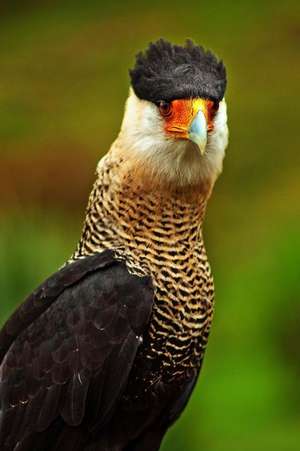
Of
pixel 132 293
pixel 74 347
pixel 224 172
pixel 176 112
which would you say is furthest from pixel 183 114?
pixel 224 172

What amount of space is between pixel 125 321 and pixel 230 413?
9.79 feet

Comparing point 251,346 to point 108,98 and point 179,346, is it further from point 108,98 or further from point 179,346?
point 108,98

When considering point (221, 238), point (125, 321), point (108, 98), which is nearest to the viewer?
point (125, 321)

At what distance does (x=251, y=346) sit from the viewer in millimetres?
8023

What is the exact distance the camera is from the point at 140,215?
4.95 meters

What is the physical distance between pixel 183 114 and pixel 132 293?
0.72 metres

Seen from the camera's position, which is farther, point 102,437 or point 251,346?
point 251,346

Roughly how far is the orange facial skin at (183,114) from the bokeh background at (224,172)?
1.85 m

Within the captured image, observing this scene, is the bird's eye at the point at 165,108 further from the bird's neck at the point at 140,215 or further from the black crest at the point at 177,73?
the bird's neck at the point at 140,215

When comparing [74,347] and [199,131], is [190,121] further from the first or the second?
[74,347]

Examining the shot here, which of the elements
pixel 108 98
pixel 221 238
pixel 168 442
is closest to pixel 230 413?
pixel 168 442

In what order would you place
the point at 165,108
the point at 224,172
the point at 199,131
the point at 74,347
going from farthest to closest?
the point at 224,172, the point at 74,347, the point at 165,108, the point at 199,131

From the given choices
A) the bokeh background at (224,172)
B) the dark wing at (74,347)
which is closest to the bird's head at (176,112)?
the dark wing at (74,347)

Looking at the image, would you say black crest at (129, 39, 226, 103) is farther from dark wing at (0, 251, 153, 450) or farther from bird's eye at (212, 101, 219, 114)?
dark wing at (0, 251, 153, 450)
